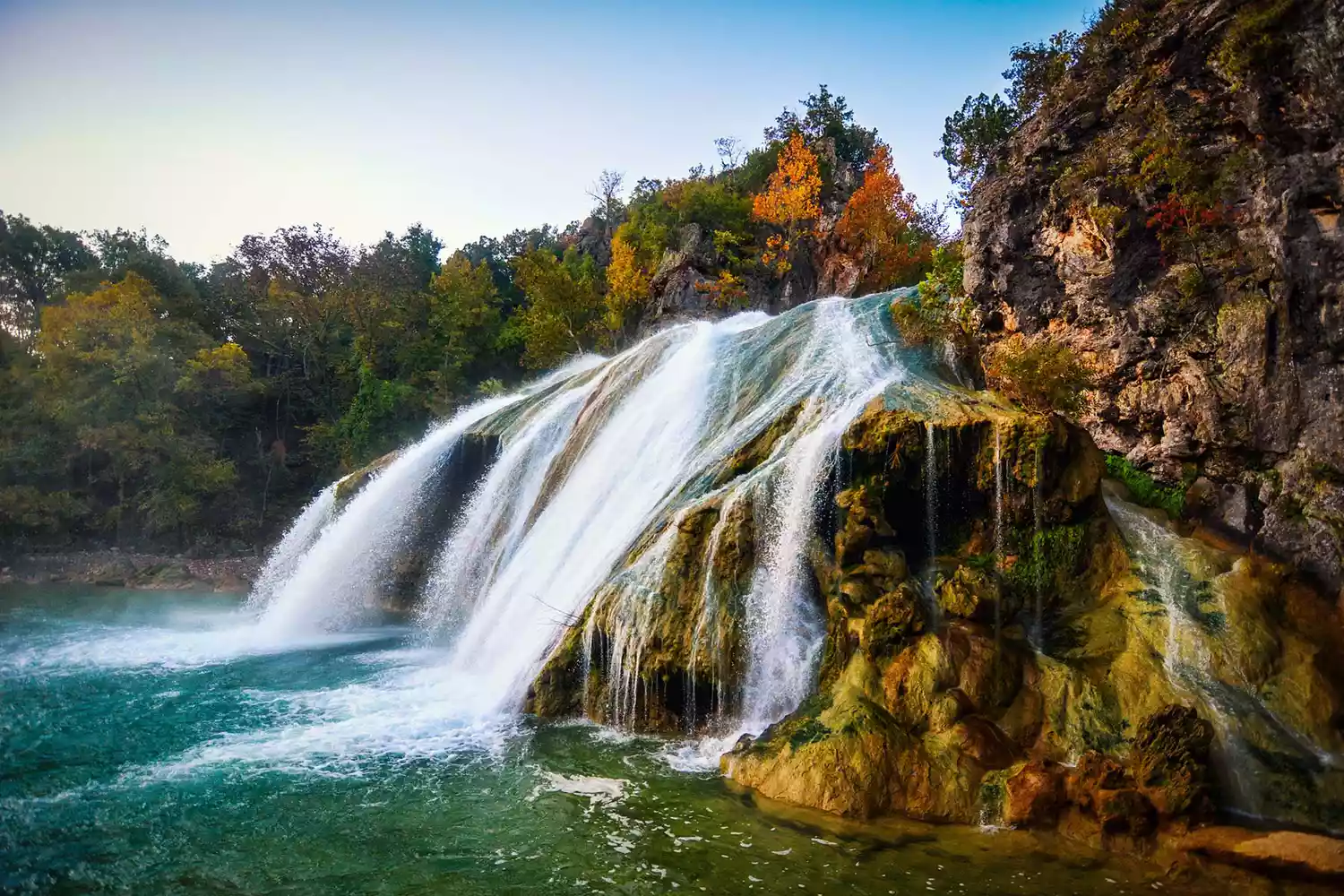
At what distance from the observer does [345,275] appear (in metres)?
38.5

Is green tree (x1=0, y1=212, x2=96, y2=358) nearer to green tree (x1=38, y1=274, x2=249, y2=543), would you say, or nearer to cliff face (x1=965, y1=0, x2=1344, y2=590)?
green tree (x1=38, y1=274, x2=249, y2=543)

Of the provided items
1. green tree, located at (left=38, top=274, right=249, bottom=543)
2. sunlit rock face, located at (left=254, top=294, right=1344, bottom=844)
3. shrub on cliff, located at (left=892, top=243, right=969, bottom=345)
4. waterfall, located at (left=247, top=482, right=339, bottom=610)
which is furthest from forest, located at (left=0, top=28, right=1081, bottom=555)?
sunlit rock face, located at (left=254, top=294, right=1344, bottom=844)

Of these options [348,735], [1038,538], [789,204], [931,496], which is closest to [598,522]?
[348,735]

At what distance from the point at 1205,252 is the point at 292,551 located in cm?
2244

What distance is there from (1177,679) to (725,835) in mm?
5816

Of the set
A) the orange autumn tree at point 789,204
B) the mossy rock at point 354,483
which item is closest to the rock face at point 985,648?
the mossy rock at point 354,483

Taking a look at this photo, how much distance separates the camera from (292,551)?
20812 millimetres

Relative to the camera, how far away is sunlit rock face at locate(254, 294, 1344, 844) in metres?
7.79

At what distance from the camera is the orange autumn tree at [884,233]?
31.6 m

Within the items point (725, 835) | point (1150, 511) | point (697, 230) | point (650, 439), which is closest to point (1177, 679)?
point (1150, 511)

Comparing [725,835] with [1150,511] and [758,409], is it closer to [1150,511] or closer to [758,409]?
A: [758,409]

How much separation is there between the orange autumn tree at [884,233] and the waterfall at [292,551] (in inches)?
898

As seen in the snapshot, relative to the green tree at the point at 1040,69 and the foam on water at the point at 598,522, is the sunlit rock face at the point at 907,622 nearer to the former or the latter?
the foam on water at the point at 598,522

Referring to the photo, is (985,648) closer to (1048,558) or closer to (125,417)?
(1048,558)
